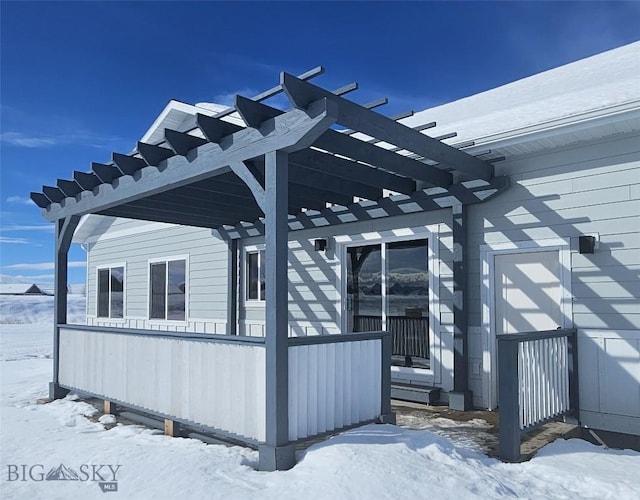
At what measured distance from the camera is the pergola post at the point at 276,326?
4090 millimetres

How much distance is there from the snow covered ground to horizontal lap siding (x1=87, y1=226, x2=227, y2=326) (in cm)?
496

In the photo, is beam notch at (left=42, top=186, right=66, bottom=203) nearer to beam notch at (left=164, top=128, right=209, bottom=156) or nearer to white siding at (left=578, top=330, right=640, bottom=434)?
beam notch at (left=164, top=128, right=209, bottom=156)

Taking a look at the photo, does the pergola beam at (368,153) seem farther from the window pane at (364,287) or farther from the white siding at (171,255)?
the white siding at (171,255)

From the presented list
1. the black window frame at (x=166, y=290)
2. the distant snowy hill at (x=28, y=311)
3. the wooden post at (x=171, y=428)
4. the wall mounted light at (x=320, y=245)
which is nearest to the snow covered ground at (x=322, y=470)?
the wooden post at (x=171, y=428)

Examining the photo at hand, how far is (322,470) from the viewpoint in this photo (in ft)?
12.5

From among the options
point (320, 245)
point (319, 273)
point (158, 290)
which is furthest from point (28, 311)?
point (320, 245)

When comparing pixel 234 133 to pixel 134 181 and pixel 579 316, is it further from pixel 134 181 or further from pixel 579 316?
pixel 579 316

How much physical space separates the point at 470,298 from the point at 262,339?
10.2ft

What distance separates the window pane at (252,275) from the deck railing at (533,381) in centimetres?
543

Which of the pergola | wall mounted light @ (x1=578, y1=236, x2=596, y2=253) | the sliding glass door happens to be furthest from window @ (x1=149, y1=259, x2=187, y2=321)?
wall mounted light @ (x1=578, y1=236, x2=596, y2=253)

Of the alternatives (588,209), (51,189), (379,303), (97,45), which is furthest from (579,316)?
(97,45)

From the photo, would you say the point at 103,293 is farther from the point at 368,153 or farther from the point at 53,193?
the point at 368,153

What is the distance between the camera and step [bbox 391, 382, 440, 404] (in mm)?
6434

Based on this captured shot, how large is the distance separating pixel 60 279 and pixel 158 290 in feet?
12.9
